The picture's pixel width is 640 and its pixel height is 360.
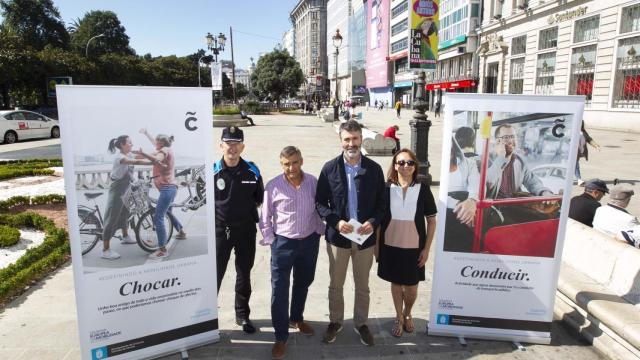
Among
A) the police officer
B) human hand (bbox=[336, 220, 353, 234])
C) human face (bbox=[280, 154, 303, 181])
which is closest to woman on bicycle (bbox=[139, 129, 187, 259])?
the police officer

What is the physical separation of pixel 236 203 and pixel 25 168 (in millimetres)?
10628

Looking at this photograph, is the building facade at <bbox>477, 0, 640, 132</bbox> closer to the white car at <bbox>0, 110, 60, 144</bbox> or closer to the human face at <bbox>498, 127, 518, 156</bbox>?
the human face at <bbox>498, 127, 518, 156</bbox>

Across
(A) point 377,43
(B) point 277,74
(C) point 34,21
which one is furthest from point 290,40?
(C) point 34,21

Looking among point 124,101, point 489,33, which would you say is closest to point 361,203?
point 124,101

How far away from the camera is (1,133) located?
18.2 m

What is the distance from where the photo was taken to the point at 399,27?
6844cm

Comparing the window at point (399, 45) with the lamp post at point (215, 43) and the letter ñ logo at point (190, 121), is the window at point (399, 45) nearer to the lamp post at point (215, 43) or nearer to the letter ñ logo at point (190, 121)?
the lamp post at point (215, 43)

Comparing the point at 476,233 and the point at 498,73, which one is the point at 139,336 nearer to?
the point at 476,233

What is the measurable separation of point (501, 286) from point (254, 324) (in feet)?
7.46

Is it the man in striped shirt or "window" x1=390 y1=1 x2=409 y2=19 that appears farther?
"window" x1=390 y1=1 x2=409 y2=19

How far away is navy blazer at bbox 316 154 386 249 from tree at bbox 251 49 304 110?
5372 centimetres

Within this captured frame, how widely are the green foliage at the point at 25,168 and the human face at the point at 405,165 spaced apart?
10608 millimetres

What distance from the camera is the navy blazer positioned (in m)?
3.34

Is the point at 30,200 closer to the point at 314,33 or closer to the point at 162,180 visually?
the point at 162,180
